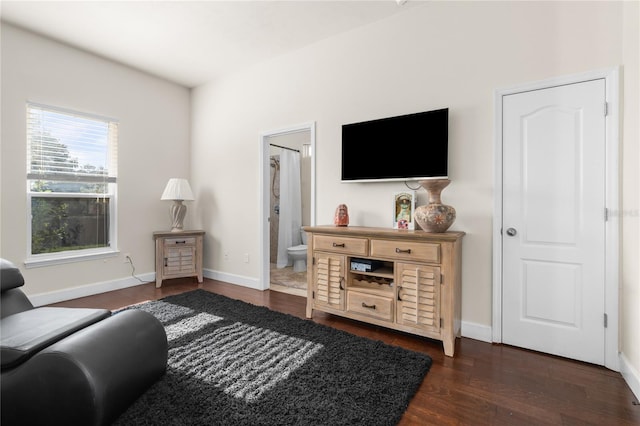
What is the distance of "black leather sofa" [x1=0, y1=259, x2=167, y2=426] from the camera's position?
1297 millimetres

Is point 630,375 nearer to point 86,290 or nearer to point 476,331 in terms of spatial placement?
point 476,331

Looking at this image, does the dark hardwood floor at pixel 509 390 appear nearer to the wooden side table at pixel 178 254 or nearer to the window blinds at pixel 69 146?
the wooden side table at pixel 178 254

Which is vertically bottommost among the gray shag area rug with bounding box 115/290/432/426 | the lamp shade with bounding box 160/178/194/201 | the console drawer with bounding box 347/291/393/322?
the gray shag area rug with bounding box 115/290/432/426

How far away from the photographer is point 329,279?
2795mm

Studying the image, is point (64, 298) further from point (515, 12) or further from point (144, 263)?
point (515, 12)

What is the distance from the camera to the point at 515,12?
234 centimetres

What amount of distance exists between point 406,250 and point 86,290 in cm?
372

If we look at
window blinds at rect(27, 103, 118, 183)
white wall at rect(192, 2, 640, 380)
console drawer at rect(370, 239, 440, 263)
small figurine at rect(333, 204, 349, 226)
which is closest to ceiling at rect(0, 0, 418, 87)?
white wall at rect(192, 2, 640, 380)

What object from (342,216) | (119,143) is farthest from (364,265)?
(119,143)

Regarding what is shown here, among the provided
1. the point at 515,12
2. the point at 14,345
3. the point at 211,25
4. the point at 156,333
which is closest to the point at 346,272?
the point at 156,333

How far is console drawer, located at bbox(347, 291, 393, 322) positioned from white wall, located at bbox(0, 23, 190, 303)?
10.2ft

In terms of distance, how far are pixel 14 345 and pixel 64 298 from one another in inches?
103

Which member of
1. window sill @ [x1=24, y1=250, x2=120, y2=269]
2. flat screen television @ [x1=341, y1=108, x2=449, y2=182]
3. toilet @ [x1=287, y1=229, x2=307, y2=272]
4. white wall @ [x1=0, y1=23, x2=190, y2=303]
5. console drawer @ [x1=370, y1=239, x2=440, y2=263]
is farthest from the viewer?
toilet @ [x1=287, y1=229, x2=307, y2=272]

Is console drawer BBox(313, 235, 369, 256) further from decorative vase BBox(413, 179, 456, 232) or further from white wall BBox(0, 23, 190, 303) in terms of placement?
white wall BBox(0, 23, 190, 303)
